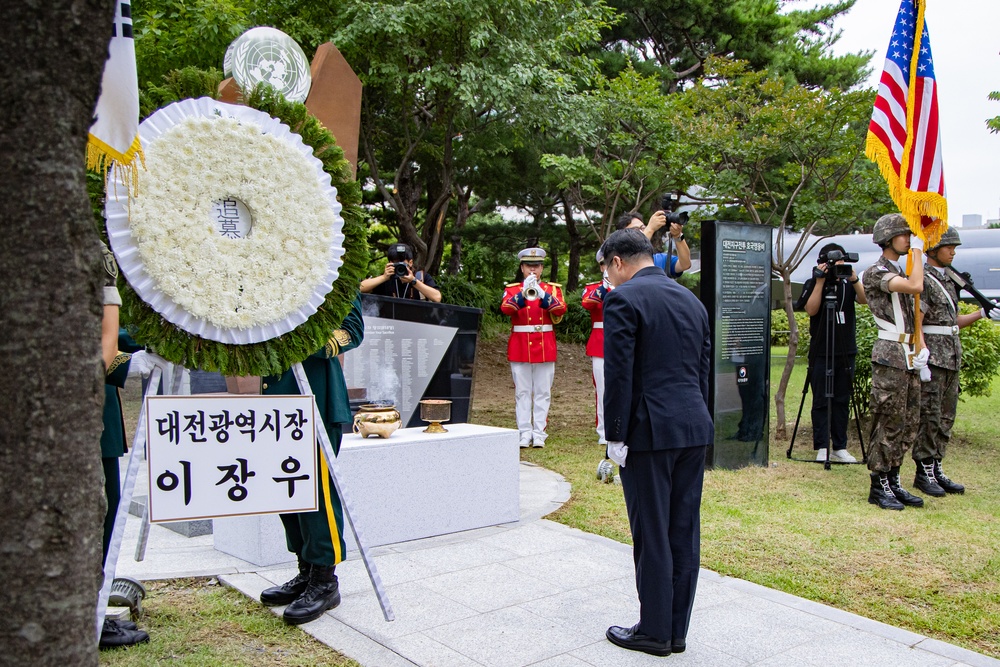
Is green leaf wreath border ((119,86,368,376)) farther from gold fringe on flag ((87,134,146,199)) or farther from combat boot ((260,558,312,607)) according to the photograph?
combat boot ((260,558,312,607))

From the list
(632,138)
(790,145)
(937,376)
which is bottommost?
(937,376)

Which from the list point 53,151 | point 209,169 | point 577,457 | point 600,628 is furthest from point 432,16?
point 53,151

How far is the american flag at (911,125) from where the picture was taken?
21.5ft

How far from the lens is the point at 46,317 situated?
1.71 m

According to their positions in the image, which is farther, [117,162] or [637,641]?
[637,641]

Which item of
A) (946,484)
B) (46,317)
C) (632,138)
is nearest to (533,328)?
(946,484)

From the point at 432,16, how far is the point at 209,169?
758 cm

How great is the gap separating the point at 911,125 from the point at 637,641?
15.9 feet

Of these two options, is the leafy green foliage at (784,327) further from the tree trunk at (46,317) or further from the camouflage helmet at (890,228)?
the tree trunk at (46,317)

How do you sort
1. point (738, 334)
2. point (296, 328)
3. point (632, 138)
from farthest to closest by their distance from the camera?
point (632, 138) < point (738, 334) < point (296, 328)

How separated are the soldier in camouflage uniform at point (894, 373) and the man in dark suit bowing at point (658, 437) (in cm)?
326

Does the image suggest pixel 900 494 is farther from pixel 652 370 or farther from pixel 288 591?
pixel 288 591

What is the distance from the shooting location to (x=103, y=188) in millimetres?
3332

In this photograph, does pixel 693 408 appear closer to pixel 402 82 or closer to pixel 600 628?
pixel 600 628
